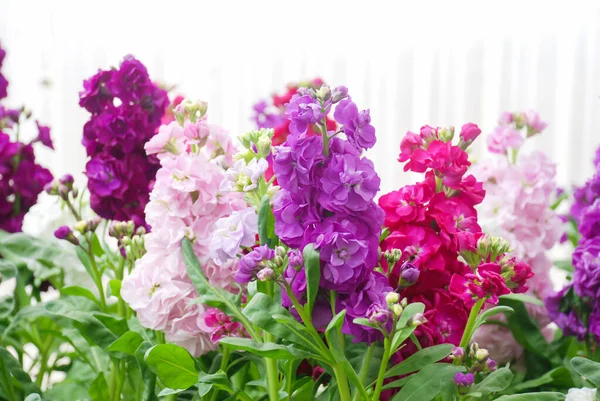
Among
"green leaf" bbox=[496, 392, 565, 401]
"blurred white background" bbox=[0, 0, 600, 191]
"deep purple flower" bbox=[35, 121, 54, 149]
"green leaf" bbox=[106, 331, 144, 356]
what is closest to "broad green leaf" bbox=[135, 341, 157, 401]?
"green leaf" bbox=[106, 331, 144, 356]

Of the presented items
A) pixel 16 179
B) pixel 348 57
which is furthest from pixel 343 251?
pixel 348 57

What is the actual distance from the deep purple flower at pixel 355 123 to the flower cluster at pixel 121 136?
1.21 ft

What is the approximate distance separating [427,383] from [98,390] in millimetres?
414

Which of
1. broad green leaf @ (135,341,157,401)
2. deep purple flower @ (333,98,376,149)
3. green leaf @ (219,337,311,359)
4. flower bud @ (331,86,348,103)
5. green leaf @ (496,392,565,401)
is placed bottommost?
broad green leaf @ (135,341,157,401)

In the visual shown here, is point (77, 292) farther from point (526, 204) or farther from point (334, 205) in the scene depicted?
point (526, 204)

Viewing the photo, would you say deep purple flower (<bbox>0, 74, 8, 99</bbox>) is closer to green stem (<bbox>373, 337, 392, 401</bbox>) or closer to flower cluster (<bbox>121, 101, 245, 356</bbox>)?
flower cluster (<bbox>121, 101, 245, 356</bbox>)

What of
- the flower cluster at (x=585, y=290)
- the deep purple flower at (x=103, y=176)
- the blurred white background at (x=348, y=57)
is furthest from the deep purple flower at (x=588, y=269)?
the blurred white background at (x=348, y=57)

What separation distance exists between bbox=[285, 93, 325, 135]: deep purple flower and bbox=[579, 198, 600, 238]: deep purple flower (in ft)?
1.42

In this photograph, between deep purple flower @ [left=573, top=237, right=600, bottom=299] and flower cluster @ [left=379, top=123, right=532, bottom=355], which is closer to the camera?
flower cluster @ [left=379, top=123, right=532, bottom=355]

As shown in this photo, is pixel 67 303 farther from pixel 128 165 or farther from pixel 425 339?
pixel 425 339

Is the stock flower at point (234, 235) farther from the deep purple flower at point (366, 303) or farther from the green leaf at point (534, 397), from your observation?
the green leaf at point (534, 397)

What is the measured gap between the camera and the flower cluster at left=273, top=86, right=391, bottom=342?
0.61m

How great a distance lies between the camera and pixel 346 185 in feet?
2.00

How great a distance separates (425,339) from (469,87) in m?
2.71
